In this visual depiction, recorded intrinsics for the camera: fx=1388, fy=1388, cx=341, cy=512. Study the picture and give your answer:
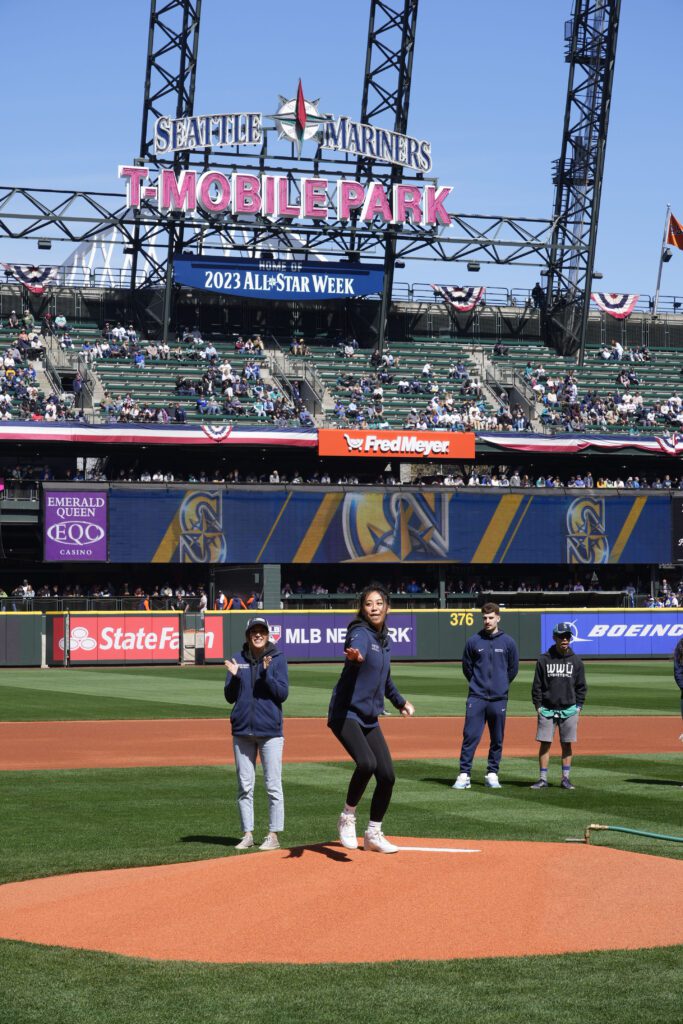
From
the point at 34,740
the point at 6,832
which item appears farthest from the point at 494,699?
the point at 34,740

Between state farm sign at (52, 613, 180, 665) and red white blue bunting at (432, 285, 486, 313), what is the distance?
32.2m

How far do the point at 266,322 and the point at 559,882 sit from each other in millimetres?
60908

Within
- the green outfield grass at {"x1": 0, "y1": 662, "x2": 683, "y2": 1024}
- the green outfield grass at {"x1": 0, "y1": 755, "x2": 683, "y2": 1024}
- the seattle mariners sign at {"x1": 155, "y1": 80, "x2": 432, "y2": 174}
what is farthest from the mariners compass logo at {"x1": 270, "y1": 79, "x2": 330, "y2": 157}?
the green outfield grass at {"x1": 0, "y1": 755, "x2": 683, "y2": 1024}

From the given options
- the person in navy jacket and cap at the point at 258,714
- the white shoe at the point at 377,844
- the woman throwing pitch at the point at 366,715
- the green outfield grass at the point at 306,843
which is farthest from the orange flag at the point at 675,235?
the white shoe at the point at 377,844

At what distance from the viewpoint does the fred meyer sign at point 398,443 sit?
193ft

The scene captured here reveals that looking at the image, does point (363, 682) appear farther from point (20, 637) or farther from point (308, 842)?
point (20, 637)

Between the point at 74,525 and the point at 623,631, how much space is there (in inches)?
852

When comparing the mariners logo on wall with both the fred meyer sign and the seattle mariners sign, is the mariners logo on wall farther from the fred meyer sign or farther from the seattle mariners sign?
the seattle mariners sign

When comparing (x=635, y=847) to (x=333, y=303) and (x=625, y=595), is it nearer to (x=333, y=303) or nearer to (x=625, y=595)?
(x=625, y=595)

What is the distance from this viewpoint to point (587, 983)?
8.11 metres

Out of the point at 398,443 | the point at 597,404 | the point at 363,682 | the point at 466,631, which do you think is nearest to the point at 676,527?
the point at 597,404

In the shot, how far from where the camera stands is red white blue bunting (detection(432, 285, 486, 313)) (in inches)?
2869

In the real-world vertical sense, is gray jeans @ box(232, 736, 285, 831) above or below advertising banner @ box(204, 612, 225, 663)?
above

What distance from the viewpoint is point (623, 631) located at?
166 ft
